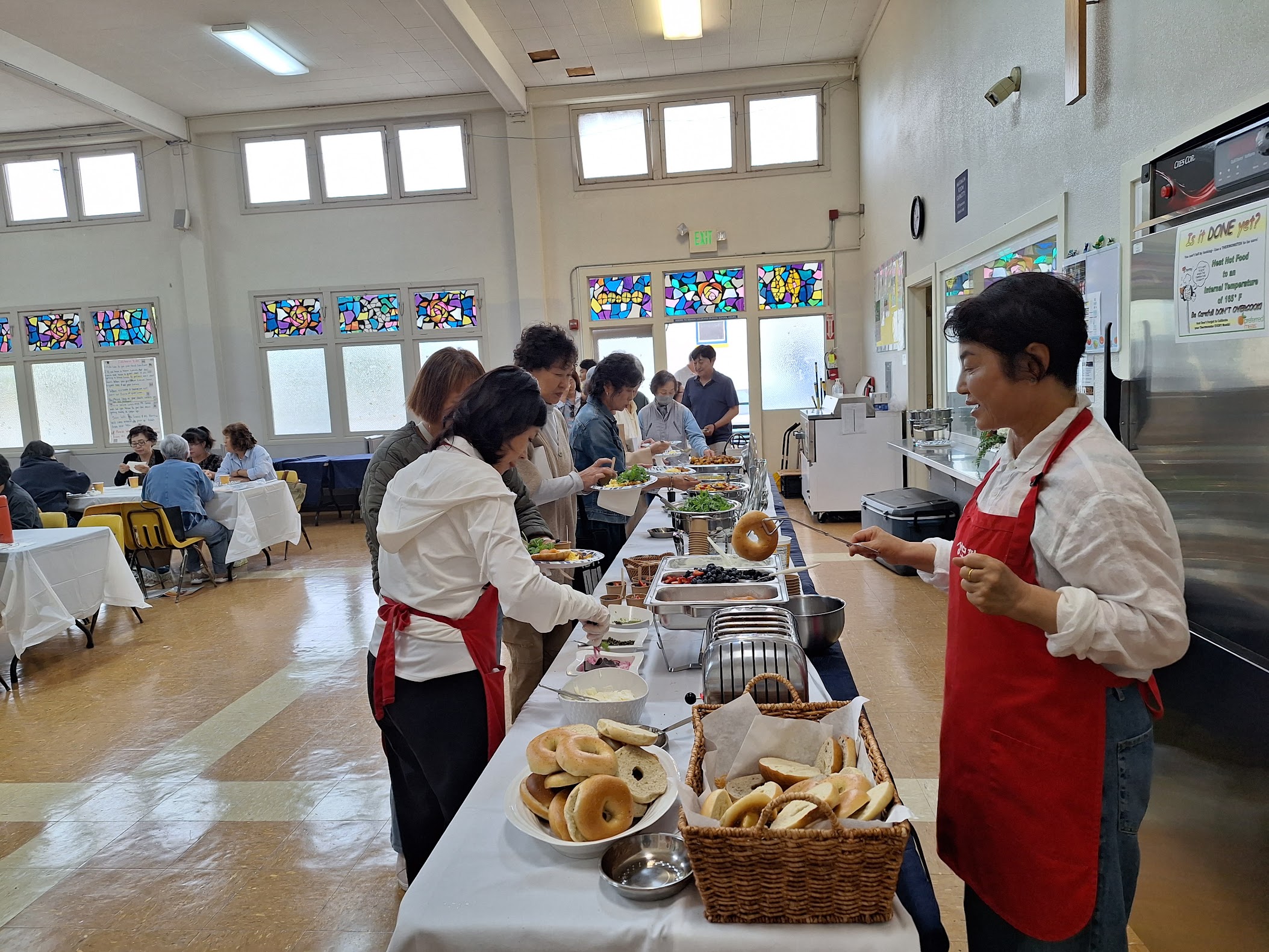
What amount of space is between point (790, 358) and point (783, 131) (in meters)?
Result: 2.66

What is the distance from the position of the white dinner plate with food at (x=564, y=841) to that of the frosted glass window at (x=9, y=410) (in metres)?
12.4

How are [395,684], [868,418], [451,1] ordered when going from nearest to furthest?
[395,684], [451,1], [868,418]

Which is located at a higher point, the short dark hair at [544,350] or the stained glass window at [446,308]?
the stained glass window at [446,308]

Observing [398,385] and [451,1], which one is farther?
[398,385]

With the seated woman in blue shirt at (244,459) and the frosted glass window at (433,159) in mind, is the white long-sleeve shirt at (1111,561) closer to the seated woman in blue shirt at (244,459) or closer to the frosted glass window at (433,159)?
the seated woman in blue shirt at (244,459)

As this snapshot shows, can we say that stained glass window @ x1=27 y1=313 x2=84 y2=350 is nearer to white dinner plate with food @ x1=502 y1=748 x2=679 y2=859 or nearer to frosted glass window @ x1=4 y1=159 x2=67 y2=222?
frosted glass window @ x1=4 y1=159 x2=67 y2=222

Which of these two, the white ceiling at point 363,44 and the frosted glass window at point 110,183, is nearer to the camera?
the white ceiling at point 363,44

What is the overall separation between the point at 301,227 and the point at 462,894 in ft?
34.9

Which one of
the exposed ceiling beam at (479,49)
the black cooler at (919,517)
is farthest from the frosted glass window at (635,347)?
the black cooler at (919,517)

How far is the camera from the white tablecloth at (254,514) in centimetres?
692

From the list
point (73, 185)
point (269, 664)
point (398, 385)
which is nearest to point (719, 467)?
point (269, 664)

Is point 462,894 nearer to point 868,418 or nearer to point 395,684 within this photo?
point 395,684

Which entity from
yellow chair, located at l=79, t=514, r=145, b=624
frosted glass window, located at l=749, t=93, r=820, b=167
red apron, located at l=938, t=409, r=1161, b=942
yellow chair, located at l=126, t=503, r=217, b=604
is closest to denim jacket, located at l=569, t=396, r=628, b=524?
red apron, located at l=938, t=409, r=1161, b=942

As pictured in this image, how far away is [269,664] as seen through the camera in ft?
15.9
